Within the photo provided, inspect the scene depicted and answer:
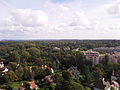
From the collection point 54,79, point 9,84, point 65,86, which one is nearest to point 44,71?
point 54,79

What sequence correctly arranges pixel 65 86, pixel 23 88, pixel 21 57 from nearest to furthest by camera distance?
1. pixel 65 86
2. pixel 23 88
3. pixel 21 57

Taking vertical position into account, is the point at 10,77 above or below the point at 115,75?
below

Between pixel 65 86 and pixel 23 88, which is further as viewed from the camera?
pixel 23 88

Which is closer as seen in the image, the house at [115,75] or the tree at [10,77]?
the tree at [10,77]

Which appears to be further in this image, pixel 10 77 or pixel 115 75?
pixel 115 75

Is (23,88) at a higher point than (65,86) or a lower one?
lower

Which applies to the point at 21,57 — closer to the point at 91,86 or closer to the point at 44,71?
the point at 44,71

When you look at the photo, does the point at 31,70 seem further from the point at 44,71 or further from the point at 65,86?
the point at 65,86

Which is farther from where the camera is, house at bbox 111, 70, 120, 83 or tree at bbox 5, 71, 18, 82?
house at bbox 111, 70, 120, 83

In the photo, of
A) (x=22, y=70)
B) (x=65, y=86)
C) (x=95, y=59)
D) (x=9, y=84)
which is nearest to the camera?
(x=65, y=86)
